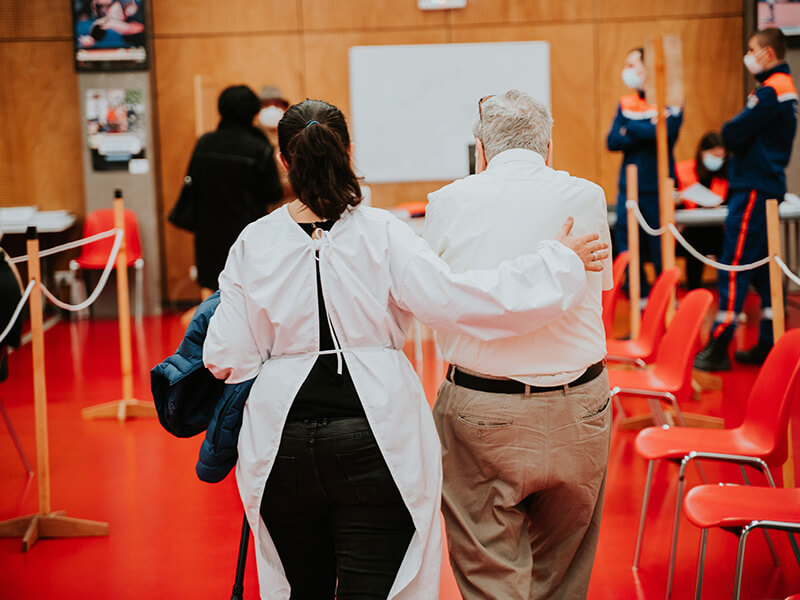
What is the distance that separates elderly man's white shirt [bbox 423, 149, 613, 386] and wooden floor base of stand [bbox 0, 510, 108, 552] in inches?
80.6

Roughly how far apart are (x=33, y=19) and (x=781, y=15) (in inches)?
275

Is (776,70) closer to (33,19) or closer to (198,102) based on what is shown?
(198,102)

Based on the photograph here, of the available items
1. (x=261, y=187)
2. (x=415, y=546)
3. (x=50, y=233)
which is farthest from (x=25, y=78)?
(x=415, y=546)

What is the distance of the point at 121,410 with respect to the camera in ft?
16.8

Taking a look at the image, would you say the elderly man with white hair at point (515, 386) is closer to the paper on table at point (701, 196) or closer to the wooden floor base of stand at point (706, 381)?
the wooden floor base of stand at point (706, 381)

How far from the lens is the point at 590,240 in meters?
2.01

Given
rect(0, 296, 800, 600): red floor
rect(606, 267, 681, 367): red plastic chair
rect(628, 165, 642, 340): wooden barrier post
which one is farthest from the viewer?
rect(628, 165, 642, 340): wooden barrier post

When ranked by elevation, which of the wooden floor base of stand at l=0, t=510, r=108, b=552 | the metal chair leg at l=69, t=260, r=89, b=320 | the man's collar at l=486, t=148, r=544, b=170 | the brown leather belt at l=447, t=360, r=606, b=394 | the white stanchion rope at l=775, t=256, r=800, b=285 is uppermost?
the man's collar at l=486, t=148, r=544, b=170

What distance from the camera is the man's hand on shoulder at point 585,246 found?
78.7 inches

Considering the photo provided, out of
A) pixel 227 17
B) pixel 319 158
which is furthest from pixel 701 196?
pixel 319 158

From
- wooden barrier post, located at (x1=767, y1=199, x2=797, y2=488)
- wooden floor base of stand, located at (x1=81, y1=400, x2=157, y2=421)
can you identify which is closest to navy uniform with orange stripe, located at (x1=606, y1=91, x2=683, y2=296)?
wooden barrier post, located at (x1=767, y1=199, x2=797, y2=488)

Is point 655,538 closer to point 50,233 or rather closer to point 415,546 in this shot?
point 415,546

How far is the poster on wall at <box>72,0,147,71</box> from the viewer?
8.40 m

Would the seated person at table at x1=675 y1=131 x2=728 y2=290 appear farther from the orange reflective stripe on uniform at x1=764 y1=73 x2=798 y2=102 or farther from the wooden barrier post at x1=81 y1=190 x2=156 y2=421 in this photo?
the wooden barrier post at x1=81 y1=190 x2=156 y2=421
